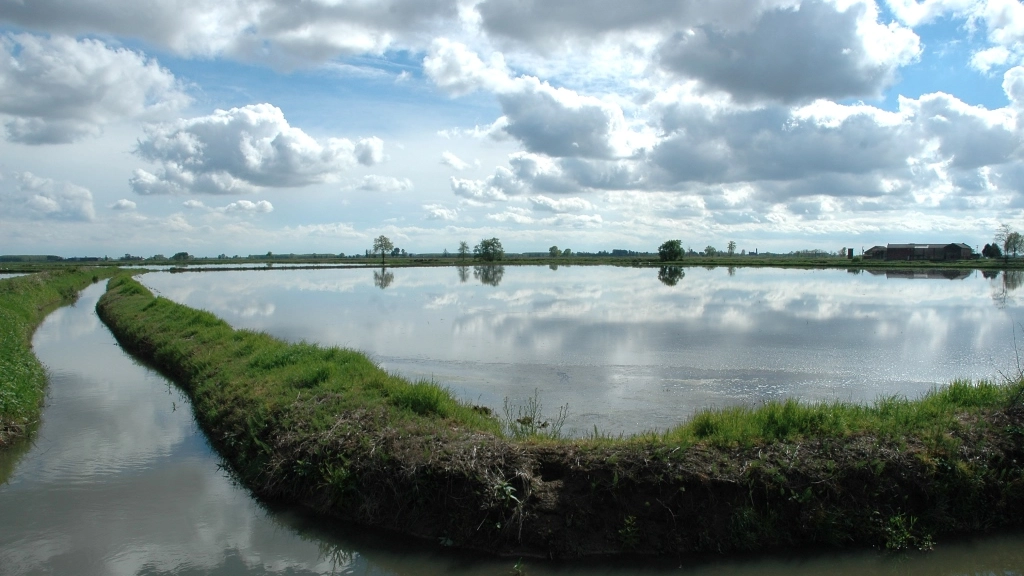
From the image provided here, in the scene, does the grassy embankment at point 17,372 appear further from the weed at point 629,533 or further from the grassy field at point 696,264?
the grassy field at point 696,264

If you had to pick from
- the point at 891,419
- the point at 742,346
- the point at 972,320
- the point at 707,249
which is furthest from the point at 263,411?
the point at 707,249

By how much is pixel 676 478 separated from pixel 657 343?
1110 cm

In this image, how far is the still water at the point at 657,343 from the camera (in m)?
11.4

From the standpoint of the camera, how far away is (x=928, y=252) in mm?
91562

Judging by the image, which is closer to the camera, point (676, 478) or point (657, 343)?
point (676, 478)

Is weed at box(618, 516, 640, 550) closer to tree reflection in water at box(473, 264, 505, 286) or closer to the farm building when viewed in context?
tree reflection in water at box(473, 264, 505, 286)

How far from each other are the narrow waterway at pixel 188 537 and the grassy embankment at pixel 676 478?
0.73 feet

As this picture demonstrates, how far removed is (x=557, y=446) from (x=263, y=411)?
4.33 m

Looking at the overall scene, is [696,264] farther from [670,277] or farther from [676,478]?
[676,478]

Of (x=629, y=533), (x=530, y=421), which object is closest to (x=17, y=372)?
(x=530, y=421)

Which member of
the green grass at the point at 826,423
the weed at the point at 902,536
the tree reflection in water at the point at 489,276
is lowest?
the weed at the point at 902,536

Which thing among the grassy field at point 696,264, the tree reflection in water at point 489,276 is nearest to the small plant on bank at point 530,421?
the tree reflection in water at point 489,276

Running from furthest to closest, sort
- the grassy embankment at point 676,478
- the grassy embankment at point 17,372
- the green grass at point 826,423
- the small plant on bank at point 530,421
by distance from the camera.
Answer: the grassy embankment at point 17,372
the small plant on bank at point 530,421
the green grass at point 826,423
the grassy embankment at point 676,478

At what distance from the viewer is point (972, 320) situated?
21562 millimetres
